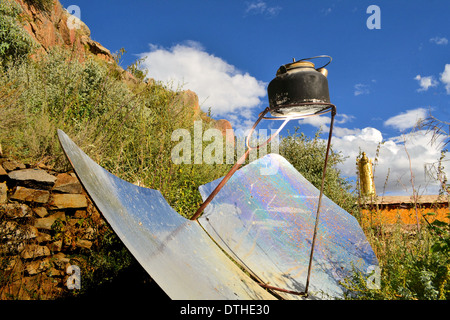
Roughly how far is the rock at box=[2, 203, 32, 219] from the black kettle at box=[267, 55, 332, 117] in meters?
3.07

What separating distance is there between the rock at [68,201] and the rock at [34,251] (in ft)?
1.71

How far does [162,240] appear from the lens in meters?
1.64

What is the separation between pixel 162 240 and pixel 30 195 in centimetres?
264

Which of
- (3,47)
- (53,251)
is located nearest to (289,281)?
(53,251)

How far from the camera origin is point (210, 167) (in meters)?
6.21

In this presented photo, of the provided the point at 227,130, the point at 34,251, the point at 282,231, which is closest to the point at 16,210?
the point at 34,251

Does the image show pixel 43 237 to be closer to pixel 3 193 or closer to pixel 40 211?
pixel 40 211

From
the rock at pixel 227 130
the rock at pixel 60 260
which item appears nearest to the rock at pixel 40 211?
the rock at pixel 60 260

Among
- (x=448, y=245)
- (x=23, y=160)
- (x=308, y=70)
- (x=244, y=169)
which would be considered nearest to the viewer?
(x=308, y=70)

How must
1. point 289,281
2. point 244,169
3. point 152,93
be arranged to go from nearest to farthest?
1. point 289,281
2. point 244,169
3. point 152,93

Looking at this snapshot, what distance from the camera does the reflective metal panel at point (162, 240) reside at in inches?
44.4

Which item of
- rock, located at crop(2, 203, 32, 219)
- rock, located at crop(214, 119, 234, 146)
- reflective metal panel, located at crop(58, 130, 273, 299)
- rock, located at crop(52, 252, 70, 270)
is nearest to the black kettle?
reflective metal panel, located at crop(58, 130, 273, 299)

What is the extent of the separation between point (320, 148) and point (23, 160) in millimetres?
7768
